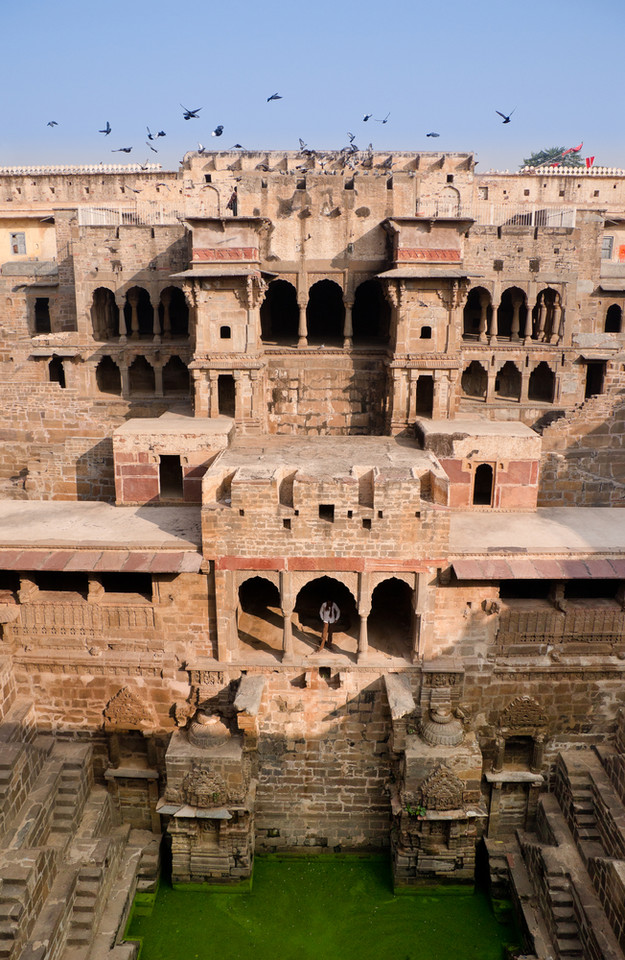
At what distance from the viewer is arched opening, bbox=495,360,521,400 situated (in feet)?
94.3

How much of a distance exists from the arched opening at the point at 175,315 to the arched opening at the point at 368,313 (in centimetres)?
678

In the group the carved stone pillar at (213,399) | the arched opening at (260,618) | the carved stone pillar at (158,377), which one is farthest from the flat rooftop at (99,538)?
the carved stone pillar at (158,377)

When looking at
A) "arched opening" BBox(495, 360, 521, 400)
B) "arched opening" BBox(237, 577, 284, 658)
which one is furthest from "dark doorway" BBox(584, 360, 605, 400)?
"arched opening" BBox(237, 577, 284, 658)

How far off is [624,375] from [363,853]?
17681 mm

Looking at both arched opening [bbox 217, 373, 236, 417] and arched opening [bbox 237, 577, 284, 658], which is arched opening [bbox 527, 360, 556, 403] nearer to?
arched opening [bbox 217, 373, 236, 417]

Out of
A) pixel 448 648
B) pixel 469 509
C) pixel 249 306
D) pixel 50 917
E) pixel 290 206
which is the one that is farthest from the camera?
pixel 290 206

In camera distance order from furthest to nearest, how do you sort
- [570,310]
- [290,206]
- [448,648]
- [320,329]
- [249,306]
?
[320,329] → [570,310] → [290,206] → [249,306] → [448,648]

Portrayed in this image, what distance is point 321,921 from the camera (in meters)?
14.5

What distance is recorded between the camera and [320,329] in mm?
28797

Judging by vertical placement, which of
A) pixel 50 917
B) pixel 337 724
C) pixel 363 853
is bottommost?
pixel 363 853

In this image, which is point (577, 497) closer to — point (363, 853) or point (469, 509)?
Result: point (469, 509)

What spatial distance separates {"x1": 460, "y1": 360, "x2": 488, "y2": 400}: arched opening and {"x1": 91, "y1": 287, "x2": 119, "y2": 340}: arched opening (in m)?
14.3

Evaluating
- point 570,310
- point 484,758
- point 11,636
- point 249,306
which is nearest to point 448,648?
point 484,758

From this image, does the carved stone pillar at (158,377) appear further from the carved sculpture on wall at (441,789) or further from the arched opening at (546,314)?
the carved sculpture on wall at (441,789)
